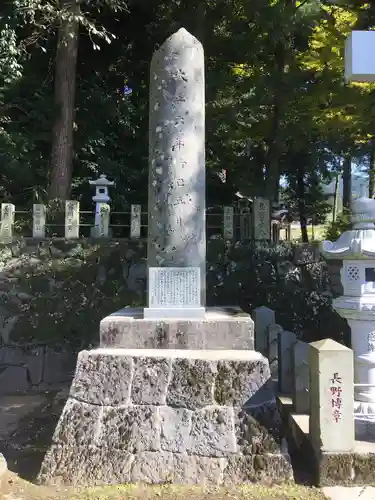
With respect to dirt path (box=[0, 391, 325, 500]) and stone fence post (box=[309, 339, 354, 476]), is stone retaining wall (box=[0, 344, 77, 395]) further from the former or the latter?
stone fence post (box=[309, 339, 354, 476])

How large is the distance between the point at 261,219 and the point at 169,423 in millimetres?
5875

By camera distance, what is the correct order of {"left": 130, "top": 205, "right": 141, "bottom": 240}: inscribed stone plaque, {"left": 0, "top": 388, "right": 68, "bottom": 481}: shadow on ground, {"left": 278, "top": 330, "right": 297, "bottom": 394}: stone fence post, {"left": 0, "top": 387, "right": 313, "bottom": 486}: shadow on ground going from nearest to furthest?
{"left": 0, "top": 387, "right": 313, "bottom": 486}: shadow on ground → {"left": 0, "top": 388, "right": 68, "bottom": 481}: shadow on ground → {"left": 278, "top": 330, "right": 297, "bottom": 394}: stone fence post → {"left": 130, "top": 205, "right": 141, "bottom": 240}: inscribed stone plaque

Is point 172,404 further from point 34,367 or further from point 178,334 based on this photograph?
point 34,367

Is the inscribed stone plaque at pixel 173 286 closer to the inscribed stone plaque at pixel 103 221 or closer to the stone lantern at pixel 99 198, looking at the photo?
the inscribed stone plaque at pixel 103 221

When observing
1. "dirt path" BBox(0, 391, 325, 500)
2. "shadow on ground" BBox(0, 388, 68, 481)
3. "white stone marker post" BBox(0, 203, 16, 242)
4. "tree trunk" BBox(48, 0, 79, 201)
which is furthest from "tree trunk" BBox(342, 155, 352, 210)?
"dirt path" BBox(0, 391, 325, 500)

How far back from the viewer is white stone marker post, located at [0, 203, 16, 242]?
355 inches

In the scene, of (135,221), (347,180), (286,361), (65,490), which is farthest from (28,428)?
(347,180)

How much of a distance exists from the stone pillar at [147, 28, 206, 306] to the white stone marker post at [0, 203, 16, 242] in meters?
5.06

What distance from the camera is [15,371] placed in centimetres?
812

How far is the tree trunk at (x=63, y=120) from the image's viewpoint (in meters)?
10.2

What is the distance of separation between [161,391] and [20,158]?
8.12 metres

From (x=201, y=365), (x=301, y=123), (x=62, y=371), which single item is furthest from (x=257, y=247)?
(x=201, y=365)

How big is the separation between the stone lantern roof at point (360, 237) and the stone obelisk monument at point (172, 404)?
105cm

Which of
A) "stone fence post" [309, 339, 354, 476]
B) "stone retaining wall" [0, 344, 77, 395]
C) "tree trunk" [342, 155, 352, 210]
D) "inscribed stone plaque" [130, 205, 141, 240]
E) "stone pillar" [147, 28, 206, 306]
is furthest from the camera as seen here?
"tree trunk" [342, 155, 352, 210]
